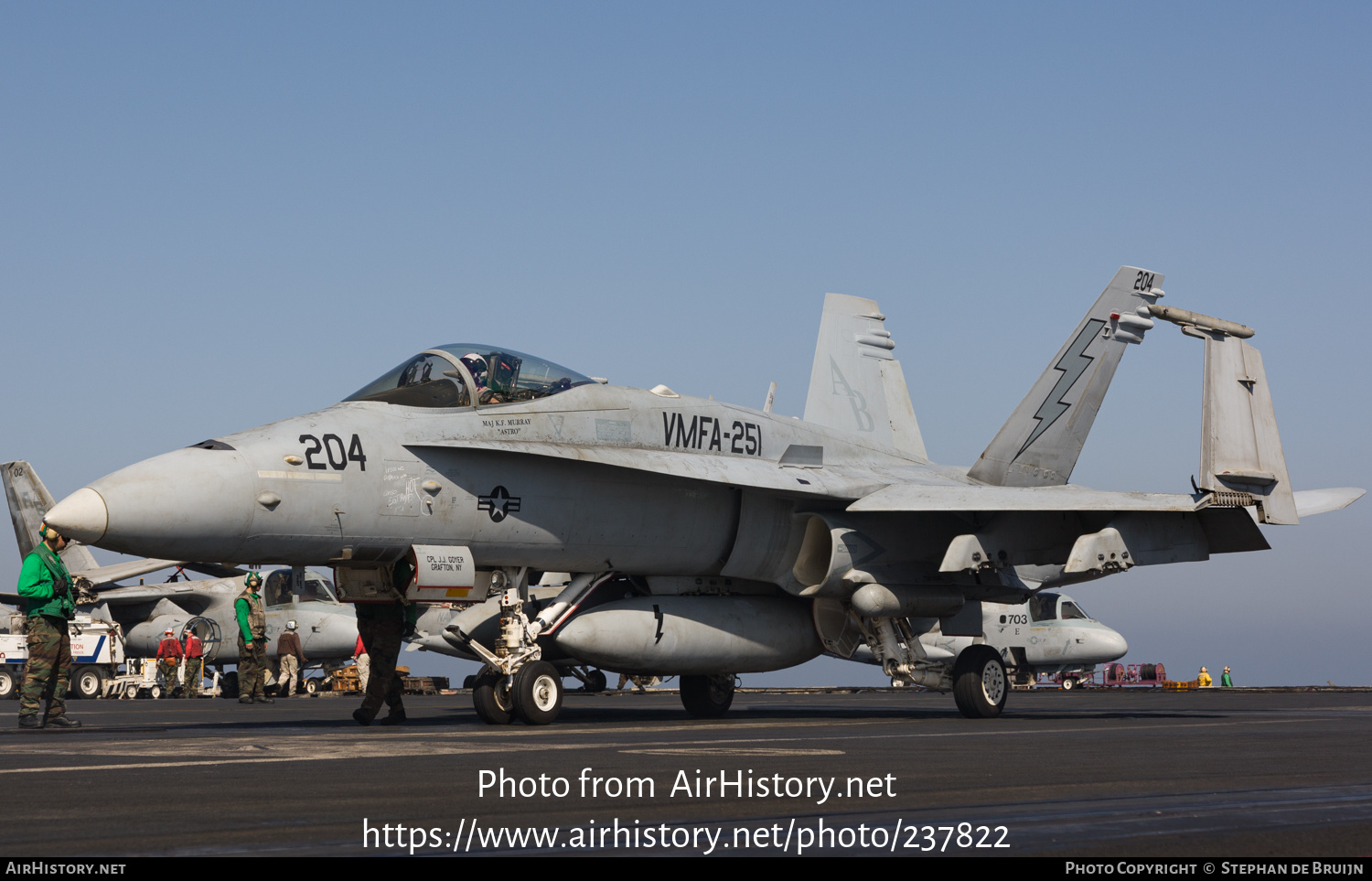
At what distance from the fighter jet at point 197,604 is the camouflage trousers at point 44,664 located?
11.9 metres

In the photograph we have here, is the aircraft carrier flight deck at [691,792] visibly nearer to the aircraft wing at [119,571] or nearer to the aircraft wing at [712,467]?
the aircraft wing at [712,467]

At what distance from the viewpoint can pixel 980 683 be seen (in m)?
14.4

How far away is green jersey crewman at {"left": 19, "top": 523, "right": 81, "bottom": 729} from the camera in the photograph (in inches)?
456

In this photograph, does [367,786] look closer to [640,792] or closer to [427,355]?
[640,792]

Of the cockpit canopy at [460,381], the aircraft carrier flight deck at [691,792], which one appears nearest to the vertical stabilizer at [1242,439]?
the aircraft carrier flight deck at [691,792]

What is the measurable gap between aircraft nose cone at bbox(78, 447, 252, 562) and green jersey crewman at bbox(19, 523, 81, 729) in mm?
1815

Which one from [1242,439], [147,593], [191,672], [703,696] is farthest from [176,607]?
[1242,439]

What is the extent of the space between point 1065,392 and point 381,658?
9.02 metres

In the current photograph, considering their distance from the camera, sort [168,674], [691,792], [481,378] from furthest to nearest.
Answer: [168,674]
[481,378]
[691,792]

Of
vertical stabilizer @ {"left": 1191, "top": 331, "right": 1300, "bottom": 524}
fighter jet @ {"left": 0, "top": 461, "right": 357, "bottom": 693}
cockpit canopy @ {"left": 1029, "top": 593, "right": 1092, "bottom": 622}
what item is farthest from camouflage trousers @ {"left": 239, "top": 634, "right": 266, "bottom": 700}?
cockpit canopy @ {"left": 1029, "top": 593, "right": 1092, "bottom": 622}

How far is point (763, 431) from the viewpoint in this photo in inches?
574

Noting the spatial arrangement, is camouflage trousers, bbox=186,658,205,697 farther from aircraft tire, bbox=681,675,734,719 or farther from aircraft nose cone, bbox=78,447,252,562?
aircraft nose cone, bbox=78,447,252,562

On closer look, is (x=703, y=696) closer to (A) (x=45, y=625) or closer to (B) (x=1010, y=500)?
(B) (x=1010, y=500)
